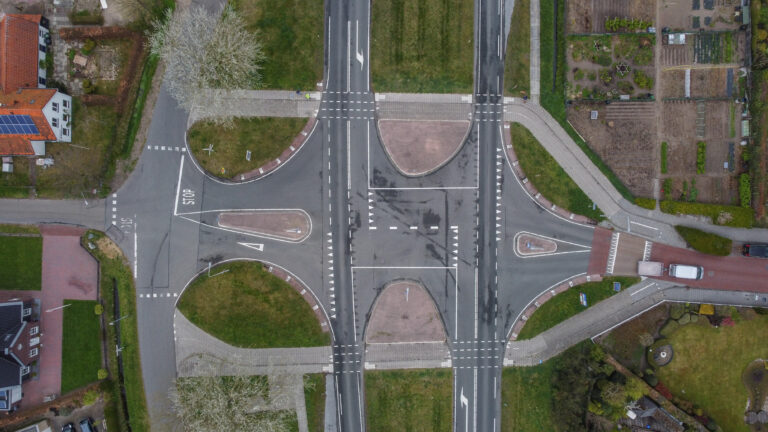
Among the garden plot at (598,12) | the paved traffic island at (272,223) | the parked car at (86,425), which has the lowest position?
the parked car at (86,425)

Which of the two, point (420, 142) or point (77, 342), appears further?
point (420, 142)

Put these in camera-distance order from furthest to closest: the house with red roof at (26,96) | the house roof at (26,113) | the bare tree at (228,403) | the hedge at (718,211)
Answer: the hedge at (718,211) → the house with red roof at (26,96) → the house roof at (26,113) → the bare tree at (228,403)

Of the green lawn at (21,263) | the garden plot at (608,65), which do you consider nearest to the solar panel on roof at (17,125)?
the green lawn at (21,263)

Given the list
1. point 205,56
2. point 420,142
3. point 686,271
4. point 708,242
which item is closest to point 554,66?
point 420,142

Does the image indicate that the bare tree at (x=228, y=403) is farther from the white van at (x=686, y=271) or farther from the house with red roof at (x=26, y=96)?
the white van at (x=686, y=271)

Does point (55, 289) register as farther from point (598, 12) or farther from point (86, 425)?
point (598, 12)
